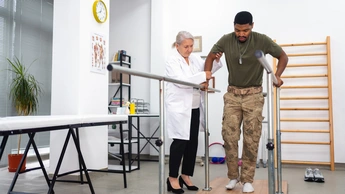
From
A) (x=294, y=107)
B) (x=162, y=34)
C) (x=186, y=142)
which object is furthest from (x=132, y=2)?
(x=186, y=142)

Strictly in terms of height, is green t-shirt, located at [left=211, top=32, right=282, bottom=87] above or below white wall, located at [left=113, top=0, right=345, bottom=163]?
below

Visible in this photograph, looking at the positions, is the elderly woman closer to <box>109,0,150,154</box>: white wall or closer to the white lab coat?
the white lab coat

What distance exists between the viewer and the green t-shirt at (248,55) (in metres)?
2.61

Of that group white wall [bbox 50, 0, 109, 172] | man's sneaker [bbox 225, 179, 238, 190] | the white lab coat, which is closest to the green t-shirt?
the white lab coat

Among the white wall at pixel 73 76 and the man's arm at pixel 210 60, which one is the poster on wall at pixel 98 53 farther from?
the man's arm at pixel 210 60

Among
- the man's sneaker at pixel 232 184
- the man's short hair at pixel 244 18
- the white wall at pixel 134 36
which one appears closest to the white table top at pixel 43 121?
the man's sneaker at pixel 232 184

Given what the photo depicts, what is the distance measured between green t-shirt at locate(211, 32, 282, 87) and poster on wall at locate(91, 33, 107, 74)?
1913 millimetres

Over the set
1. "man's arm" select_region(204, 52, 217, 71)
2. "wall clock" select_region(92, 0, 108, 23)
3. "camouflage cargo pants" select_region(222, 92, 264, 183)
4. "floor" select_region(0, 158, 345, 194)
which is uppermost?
"wall clock" select_region(92, 0, 108, 23)

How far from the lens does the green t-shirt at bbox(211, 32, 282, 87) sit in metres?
2.61

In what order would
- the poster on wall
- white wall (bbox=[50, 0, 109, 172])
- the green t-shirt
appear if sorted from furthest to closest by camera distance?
the poster on wall
white wall (bbox=[50, 0, 109, 172])
the green t-shirt

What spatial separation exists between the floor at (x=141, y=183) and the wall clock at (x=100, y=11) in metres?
1.91

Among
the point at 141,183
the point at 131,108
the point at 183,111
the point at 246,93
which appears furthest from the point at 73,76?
the point at 246,93

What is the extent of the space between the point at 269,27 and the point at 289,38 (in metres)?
0.34

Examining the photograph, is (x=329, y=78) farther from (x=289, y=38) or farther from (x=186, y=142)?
(x=186, y=142)
